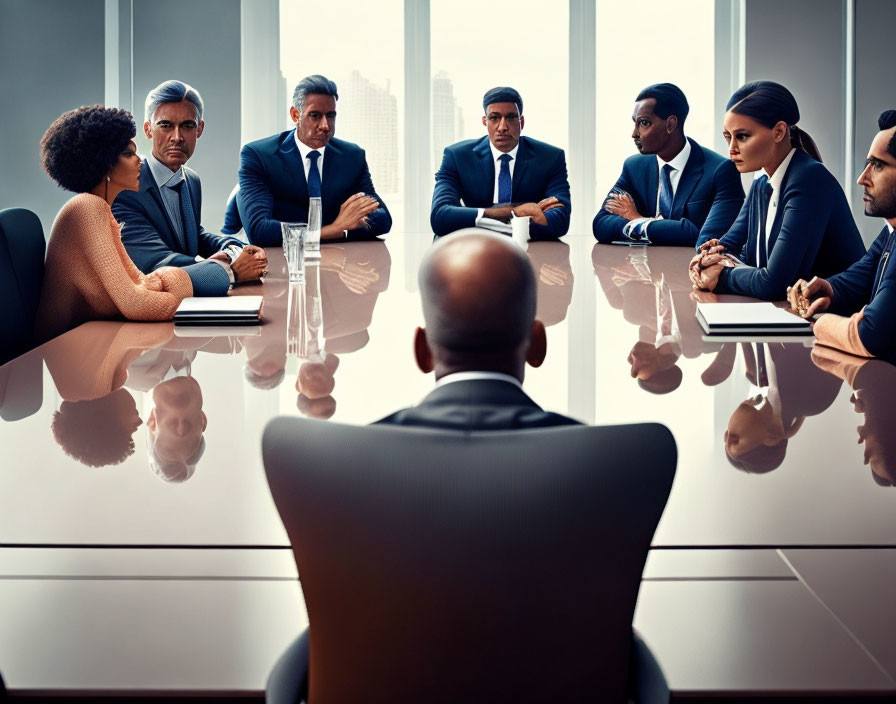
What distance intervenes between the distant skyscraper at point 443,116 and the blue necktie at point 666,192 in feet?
12.7

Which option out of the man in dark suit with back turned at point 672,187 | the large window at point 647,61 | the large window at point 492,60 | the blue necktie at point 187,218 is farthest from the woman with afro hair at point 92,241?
the large window at point 647,61

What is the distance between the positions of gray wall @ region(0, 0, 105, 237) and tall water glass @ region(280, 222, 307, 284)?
412 cm

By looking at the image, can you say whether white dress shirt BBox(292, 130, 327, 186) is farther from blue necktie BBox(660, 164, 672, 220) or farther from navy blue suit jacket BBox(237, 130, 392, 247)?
blue necktie BBox(660, 164, 672, 220)

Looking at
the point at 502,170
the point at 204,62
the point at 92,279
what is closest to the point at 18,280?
the point at 92,279

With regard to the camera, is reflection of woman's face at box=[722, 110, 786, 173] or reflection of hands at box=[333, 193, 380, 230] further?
reflection of hands at box=[333, 193, 380, 230]

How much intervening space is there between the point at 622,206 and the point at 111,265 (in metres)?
2.93

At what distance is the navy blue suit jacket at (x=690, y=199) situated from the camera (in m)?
4.46

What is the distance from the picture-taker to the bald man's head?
101 centimetres

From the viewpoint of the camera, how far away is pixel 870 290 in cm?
295

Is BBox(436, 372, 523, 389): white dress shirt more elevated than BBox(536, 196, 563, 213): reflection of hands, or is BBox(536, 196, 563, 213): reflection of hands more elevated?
BBox(536, 196, 563, 213): reflection of hands

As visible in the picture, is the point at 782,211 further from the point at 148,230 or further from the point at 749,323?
the point at 148,230

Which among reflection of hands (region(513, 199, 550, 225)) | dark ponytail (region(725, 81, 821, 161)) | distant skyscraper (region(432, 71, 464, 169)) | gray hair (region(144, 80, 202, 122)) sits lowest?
reflection of hands (region(513, 199, 550, 225))

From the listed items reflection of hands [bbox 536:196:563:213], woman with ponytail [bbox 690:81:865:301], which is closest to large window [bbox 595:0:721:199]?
reflection of hands [bbox 536:196:563:213]

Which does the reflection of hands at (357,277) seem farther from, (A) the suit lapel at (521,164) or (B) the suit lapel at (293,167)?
(A) the suit lapel at (521,164)
